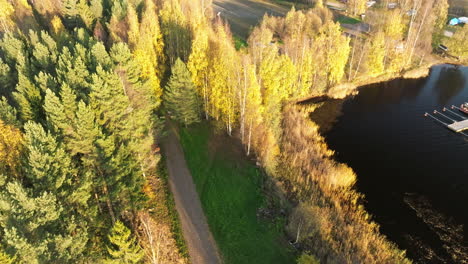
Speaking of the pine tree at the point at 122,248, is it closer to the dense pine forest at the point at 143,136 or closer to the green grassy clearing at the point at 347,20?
the dense pine forest at the point at 143,136

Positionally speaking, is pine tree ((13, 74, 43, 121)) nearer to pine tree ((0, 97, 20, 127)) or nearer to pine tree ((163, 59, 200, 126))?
pine tree ((0, 97, 20, 127))

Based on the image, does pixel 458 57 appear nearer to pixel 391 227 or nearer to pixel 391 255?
pixel 391 227

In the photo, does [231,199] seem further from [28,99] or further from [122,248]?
[28,99]

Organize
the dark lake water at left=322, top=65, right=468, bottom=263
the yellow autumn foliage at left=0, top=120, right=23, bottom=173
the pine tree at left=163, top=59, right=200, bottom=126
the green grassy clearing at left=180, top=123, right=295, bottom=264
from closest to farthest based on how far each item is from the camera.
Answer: the yellow autumn foliage at left=0, top=120, right=23, bottom=173 < the green grassy clearing at left=180, top=123, right=295, bottom=264 < the dark lake water at left=322, top=65, right=468, bottom=263 < the pine tree at left=163, top=59, right=200, bottom=126

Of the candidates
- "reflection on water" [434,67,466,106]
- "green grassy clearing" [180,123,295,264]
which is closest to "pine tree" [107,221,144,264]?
"green grassy clearing" [180,123,295,264]

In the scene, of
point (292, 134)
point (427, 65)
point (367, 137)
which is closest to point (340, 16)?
point (427, 65)

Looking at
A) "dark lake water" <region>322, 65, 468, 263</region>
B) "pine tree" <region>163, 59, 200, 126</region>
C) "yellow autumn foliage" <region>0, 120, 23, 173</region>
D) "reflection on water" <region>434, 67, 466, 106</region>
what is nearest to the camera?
"yellow autumn foliage" <region>0, 120, 23, 173</region>

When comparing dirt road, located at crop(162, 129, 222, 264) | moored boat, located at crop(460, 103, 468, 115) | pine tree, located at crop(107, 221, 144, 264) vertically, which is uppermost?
moored boat, located at crop(460, 103, 468, 115)
